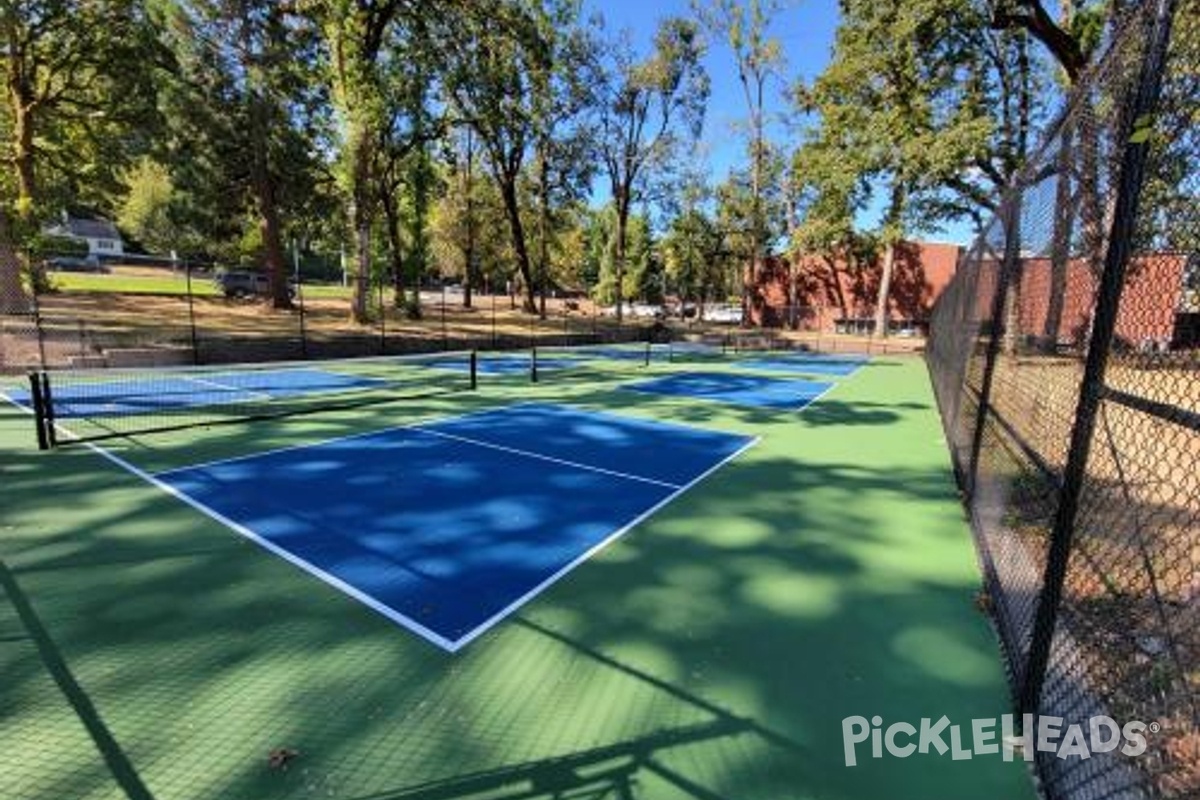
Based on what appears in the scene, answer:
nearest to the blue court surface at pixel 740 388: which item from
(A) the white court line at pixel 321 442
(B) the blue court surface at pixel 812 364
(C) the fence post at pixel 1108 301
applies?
(B) the blue court surface at pixel 812 364

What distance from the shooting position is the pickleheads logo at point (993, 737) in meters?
2.92

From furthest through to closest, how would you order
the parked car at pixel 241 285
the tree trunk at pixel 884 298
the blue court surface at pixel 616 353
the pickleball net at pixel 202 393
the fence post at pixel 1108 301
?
the parked car at pixel 241 285 < the tree trunk at pixel 884 298 < the blue court surface at pixel 616 353 < the pickleball net at pixel 202 393 < the fence post at pixel 1108 301

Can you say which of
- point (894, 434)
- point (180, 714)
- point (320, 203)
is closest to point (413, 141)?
point (320, 203)

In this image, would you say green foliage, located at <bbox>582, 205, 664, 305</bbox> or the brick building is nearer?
the brick building

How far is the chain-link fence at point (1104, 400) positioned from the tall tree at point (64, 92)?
72.4ft

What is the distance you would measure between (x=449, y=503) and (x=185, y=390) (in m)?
9.27

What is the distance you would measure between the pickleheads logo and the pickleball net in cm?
776

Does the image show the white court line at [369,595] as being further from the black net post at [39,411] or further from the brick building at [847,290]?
the brick building at [847,290]

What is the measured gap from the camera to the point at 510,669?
3.85 meters

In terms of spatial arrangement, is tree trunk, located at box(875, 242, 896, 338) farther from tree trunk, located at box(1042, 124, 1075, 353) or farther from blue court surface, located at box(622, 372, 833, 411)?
tree trunk, located at box(1042, 124, 1075, 353)

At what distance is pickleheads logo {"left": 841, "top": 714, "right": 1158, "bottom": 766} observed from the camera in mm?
2924

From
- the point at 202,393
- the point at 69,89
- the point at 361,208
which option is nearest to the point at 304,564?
the point at 202,393

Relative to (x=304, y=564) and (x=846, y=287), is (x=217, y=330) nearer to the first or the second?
(x=304, y=564)

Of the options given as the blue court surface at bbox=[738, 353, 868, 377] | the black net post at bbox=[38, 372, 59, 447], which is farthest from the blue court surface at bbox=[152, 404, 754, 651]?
the blue court surface at bbox=[738, 353, 868, 377]
